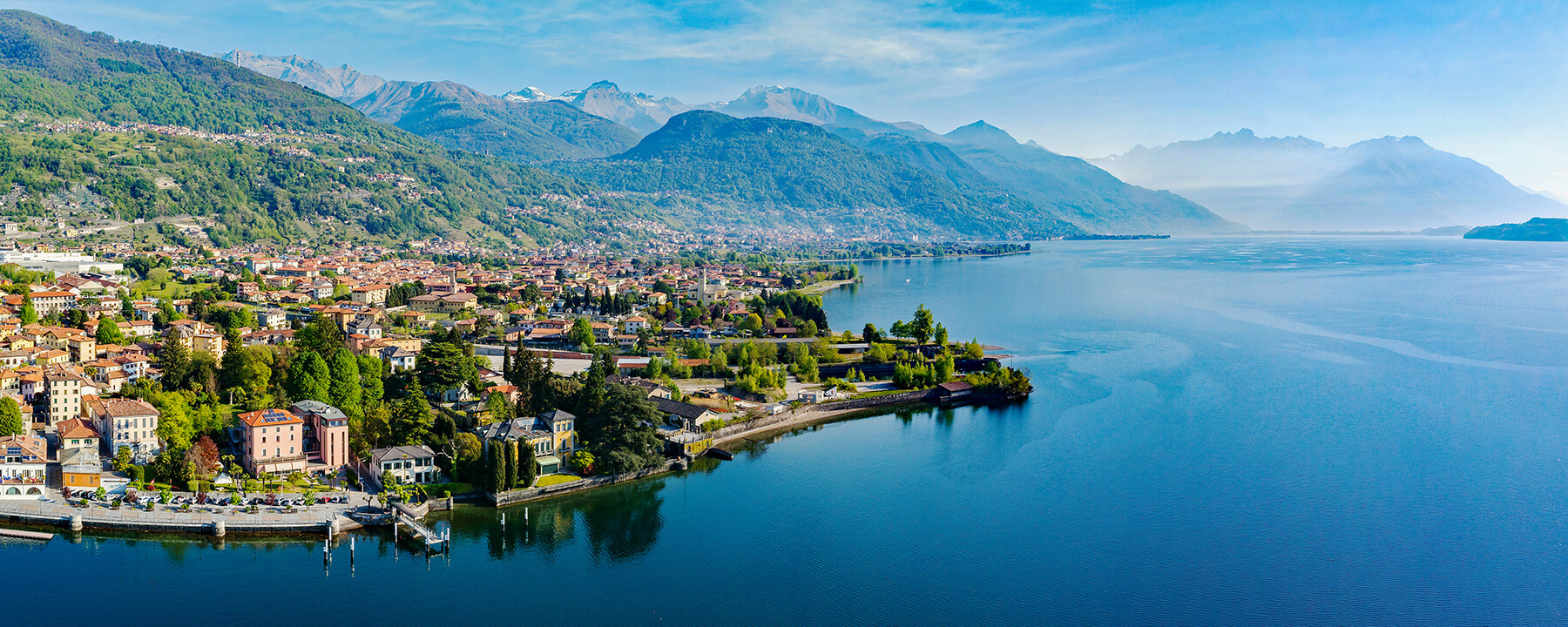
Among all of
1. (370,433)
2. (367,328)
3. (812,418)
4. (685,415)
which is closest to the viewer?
(370,433)

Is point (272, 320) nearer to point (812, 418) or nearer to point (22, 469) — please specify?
point (22, 469)

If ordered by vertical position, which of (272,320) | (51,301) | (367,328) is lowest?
(367,328)

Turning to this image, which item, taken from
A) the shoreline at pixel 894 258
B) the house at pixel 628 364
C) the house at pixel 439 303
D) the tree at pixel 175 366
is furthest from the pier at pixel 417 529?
the shoreline at pixel 894 258

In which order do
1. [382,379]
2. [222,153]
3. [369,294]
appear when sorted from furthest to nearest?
[222,153]
[369,294]
[382,379]

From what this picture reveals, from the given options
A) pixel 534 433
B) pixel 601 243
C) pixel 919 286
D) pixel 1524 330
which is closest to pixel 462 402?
pixel 534 433

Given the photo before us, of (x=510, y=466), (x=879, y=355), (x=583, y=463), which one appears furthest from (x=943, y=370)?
(x=510, y=466)

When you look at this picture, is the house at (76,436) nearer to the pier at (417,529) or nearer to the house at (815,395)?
the pier at (417,529)
